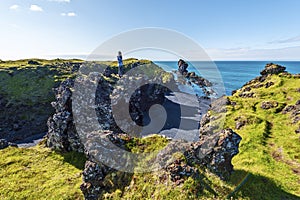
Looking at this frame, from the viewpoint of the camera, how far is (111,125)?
25.6 m

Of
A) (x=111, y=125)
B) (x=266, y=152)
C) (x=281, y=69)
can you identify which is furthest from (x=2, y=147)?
(x=281, y=69)

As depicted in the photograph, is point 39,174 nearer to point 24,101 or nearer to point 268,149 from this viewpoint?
point 268,149

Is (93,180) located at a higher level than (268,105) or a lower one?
lower

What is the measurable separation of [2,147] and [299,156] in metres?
37.4

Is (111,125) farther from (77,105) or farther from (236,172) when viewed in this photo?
(236,172)

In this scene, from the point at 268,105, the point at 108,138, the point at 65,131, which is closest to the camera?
the point at 108,138

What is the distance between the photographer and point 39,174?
59.8ft

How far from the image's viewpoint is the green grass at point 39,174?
51.1 feet

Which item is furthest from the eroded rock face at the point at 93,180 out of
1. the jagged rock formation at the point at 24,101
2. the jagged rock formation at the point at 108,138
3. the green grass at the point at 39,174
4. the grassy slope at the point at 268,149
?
the jagged rock formation at the point at 24,101

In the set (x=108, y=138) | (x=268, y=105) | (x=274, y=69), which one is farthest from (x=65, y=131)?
(x=274, y=69)

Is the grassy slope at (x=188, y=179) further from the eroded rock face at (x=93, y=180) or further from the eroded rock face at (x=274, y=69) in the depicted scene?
the eroded rock face at (x=274, y=69)

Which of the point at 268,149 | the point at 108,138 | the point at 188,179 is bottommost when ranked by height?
the point at 268,149

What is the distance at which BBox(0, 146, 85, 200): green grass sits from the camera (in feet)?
51.1

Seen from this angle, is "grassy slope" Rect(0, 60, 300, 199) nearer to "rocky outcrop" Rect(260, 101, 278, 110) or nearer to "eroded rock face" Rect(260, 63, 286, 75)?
"rocky outcrop" Rect(260, 101, 278, 110)
